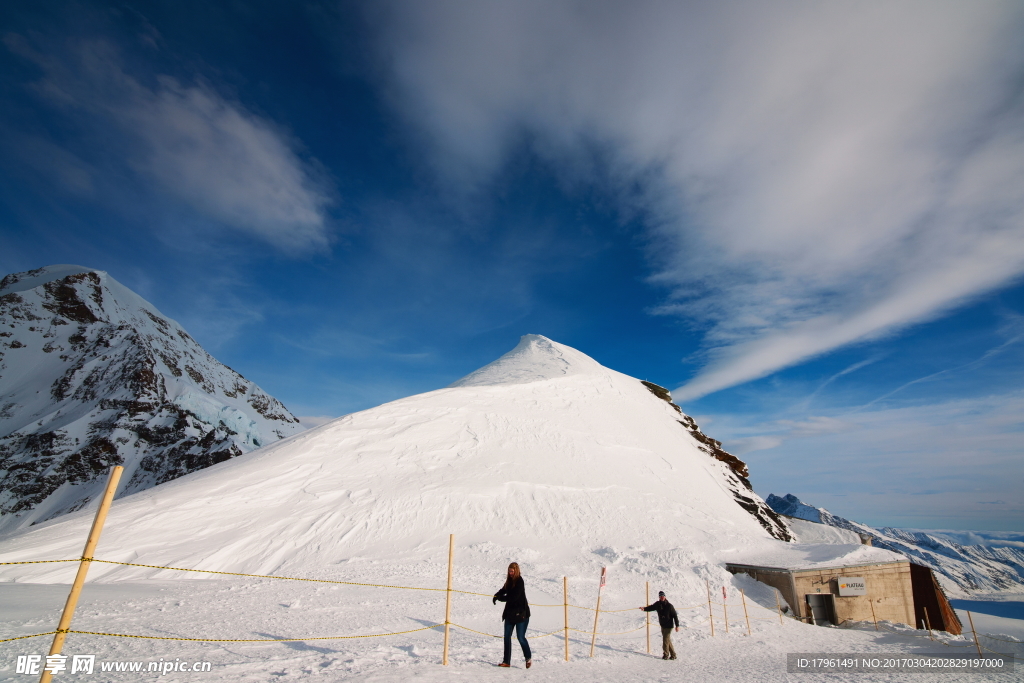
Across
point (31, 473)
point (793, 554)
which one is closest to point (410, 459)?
point (793, 554)

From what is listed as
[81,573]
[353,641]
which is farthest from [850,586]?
[81,573]

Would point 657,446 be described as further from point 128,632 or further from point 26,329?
point 26,329

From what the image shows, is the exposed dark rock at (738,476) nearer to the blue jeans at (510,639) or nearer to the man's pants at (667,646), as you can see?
the man's pants at (667,646)

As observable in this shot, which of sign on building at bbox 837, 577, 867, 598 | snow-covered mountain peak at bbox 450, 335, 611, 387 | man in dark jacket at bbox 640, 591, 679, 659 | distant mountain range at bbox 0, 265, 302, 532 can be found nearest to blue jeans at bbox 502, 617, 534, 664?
man in dark jacket at bbox 640, 591, 679, 659

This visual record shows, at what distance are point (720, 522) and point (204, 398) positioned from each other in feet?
312

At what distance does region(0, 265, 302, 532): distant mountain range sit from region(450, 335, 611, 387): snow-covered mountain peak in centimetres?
5156

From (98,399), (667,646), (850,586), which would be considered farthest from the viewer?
(98,399)

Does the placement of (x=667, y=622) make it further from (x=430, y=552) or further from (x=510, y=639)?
(x=430, y=552)

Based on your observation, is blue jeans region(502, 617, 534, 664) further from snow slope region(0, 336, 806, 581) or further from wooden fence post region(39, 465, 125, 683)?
snow slope region(0, 336, 806, 581)

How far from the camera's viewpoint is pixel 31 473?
2672 inches

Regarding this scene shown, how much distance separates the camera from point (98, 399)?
8175cm

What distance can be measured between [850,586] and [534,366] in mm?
27834

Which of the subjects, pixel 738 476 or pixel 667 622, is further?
pixel 738 476

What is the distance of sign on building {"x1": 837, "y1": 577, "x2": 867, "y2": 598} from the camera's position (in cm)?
2039
